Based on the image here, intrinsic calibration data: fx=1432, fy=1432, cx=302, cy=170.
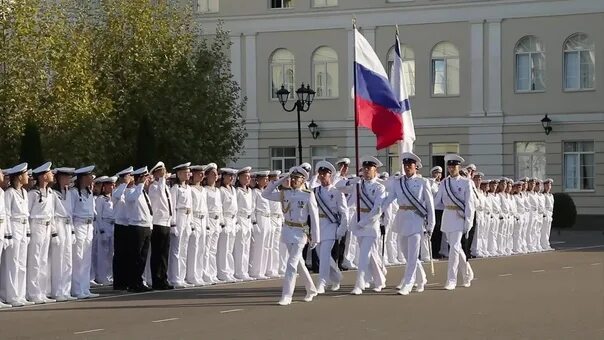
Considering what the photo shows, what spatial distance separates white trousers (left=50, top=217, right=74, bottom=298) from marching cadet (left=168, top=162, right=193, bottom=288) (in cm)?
231

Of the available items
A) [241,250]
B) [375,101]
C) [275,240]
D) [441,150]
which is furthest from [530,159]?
[375,101]

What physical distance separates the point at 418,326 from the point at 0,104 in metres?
18.3

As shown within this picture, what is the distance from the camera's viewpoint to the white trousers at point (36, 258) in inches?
813

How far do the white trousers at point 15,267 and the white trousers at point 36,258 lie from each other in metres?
0.23

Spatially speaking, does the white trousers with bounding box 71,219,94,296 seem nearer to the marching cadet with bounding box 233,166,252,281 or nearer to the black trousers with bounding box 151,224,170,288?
the black trousers with bounding box 151,224,170,288

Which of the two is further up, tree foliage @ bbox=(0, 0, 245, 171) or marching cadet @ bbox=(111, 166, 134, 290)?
tree foliage @ bbox=(0, 0, 245, 171)

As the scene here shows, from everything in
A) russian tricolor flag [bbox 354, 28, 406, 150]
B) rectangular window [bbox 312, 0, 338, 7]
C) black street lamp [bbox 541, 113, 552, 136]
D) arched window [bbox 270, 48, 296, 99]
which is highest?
rectangular window [bbox 312, 0, 338, 7]

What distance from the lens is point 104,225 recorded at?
2403cm

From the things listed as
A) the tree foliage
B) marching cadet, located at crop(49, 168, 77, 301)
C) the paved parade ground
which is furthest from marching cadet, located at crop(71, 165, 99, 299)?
the tree foliage

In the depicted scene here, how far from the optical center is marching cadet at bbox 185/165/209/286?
2367 centimetres

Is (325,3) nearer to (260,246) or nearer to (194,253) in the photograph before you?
(260,246)

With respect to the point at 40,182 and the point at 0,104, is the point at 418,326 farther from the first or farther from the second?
the point at 0,104

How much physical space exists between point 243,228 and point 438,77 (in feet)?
97.6

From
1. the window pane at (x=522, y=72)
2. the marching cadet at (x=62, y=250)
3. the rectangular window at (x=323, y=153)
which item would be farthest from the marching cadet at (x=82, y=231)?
the rectangular window at (x=323, y=153)
